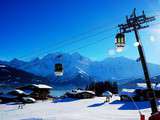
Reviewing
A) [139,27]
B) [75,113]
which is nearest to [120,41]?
[139,27]

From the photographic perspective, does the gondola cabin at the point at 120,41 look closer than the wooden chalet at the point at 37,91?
Yes

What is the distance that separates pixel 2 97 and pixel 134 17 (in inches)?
2694

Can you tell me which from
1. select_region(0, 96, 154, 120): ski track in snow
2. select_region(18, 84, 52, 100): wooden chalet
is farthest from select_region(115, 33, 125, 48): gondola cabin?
select_region(18, 84, 52, 100): wooden chalet

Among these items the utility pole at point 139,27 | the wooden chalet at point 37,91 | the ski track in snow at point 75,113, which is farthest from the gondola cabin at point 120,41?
the wooden chalet at point 37,91

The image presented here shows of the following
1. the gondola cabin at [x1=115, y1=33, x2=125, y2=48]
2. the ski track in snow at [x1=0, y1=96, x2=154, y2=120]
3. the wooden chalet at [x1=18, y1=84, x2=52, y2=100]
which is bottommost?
the ski track in snow at [x1=0, y1=96, x2=154, y2=120]

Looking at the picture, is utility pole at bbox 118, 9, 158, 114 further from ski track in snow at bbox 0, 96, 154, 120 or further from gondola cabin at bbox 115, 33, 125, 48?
ski track in snow at bbox 0, 96, 154, 120

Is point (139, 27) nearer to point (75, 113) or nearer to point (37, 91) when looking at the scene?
point (75, 113)

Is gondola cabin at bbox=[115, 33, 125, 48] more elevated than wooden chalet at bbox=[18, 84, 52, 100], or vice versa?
wooden chalet at bbox=[18, 84, 52, 100]

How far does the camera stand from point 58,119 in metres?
30.4

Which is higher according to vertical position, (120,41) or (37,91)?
(37,91)

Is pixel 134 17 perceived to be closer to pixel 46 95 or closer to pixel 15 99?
pixel 15 99

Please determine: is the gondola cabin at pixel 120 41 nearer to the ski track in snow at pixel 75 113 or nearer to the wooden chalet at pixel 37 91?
the ski track in snow at pixel 75 113

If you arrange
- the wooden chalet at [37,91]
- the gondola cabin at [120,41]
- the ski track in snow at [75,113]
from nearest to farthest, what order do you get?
the gondola cabin at [120,41]
the ski track in snow at [75,113]
the wooden chalet at [37,91]

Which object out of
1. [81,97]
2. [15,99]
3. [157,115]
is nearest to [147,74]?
[157,115]
